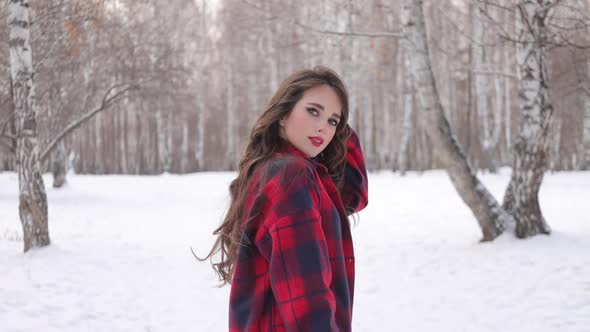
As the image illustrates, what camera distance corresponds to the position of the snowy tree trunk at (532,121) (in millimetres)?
5930

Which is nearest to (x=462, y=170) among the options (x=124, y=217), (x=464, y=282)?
(x=464, y=282)

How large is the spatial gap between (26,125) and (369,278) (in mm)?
4559

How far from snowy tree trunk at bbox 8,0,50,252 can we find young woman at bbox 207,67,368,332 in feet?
18.5

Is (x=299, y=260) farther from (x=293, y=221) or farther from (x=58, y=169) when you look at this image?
(x=58, y=169)

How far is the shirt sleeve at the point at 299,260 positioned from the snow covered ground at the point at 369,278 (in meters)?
0.74

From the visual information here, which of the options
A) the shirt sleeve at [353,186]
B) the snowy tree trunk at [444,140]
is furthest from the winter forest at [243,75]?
the shirt sleeve at [353,186]

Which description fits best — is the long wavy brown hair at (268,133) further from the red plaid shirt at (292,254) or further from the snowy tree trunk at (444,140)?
the snowy tree trunk at (444,140)

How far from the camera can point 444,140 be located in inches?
251

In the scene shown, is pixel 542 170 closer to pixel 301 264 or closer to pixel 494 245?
pixel 494 245

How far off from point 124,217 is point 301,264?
33.0 feet

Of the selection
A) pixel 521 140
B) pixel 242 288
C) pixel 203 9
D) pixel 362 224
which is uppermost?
pixel 203 9

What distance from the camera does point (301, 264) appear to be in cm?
125

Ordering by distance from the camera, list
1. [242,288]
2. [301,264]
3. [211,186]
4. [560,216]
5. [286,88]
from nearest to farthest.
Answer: [301,264]
[242,288]
[286,88]
[560,216]
[211,186]

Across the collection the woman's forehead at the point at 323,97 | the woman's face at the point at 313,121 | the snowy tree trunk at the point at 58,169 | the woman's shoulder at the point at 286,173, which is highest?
the woman's forehead at the point at 323,97
